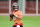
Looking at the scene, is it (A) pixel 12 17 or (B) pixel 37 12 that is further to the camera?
(B) pixel 37 12

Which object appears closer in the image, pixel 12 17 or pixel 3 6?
pixel 12 17

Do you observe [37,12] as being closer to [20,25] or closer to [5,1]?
[5,1]

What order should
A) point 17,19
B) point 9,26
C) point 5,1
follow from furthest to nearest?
1. point 5,1
2. point 9,26
3. point 17,19

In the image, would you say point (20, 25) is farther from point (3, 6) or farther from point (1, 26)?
point (3, 6)

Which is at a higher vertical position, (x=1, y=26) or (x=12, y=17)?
(x=12, y=17)

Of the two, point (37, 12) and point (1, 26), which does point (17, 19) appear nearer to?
point (1, 26)

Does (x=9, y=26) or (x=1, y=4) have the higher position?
(x=1, y=4)

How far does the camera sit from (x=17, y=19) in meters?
6.06

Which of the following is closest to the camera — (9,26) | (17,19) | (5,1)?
(17,19)

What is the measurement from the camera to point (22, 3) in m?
20.1

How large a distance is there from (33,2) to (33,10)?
104 centimetres

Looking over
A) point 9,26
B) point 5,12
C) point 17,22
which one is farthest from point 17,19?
point 5,12

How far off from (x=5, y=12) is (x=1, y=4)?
→ 1.15m

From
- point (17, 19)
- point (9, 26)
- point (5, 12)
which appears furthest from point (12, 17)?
point (5, 12)
